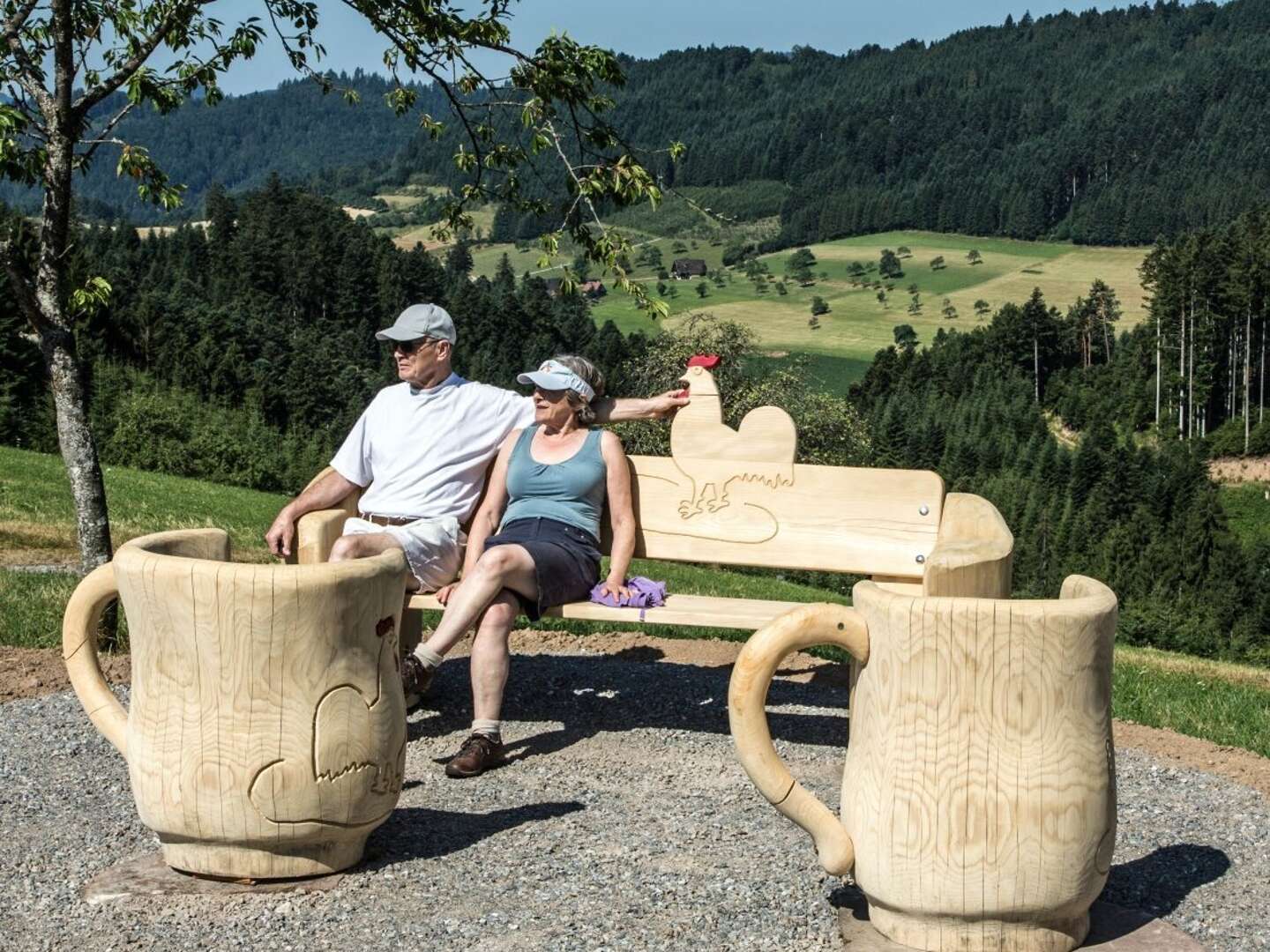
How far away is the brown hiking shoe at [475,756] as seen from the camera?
564cm

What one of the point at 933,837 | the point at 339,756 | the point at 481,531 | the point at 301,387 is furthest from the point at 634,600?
the point at 301,387

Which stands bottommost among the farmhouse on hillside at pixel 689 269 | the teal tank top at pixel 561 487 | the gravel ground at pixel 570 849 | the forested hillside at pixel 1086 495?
the forested hillside at pixel 1086 495

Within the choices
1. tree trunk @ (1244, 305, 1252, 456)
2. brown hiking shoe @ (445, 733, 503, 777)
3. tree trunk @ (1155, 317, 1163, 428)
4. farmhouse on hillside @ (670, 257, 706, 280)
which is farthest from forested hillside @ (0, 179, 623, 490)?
tree trunk @ (1244, 305, 1252, 456)

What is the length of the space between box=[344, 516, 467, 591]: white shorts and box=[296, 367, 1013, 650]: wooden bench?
0.11m

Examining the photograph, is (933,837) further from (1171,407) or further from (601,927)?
(1171,407)

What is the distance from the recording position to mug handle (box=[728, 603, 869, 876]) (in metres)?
3.96

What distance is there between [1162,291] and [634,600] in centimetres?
Answer: 9470

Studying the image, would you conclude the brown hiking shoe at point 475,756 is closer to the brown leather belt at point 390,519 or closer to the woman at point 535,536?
the woman at point 535,536

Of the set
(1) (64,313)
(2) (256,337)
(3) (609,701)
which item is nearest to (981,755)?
(3) (609,701)

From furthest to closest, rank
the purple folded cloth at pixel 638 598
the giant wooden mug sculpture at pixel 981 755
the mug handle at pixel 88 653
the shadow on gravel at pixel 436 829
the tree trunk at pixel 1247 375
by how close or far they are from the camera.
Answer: the tree trunk at pixel 1247 375 → the purple folded cloth at pixel 638 598 → the shadow on gravel at pixel 436 829 → the mug handle at pixel 88 653 → the giant wooden mug sculpture at pixel 981 755

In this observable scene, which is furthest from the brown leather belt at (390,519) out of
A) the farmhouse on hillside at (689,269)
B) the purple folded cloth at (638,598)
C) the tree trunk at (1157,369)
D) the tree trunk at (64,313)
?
the farmhouse on hillside at (689,269)

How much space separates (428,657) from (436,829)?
1.01 metres

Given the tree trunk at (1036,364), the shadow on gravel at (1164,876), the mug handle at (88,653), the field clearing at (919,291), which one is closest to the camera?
the shadow on gravel at (1164,876)

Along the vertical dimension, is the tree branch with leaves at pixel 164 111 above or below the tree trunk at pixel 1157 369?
above
